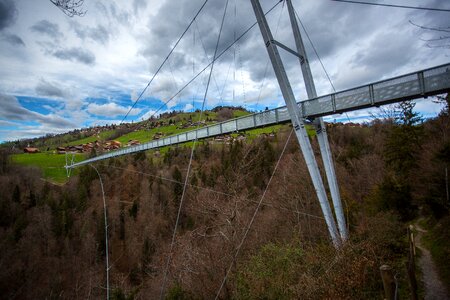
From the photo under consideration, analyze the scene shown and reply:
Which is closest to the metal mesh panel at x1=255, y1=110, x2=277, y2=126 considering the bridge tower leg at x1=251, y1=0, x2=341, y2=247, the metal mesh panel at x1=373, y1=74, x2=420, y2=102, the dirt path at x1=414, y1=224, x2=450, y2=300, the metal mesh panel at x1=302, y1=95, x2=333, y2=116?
the metal mesh panel at x1=302, y1=95, x2=333, y2=116

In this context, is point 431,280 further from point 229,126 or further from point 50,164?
point 50,164

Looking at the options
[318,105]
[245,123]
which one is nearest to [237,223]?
[245,123]

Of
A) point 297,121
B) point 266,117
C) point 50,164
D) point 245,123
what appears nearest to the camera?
point 297,121

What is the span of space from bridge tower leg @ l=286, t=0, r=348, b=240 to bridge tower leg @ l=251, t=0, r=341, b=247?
583mm

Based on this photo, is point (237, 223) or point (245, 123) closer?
point (237, 223)

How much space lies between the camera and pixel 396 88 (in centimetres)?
Answer: 691

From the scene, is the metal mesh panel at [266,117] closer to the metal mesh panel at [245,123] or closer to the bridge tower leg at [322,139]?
the metal mesh panel at [245,123]

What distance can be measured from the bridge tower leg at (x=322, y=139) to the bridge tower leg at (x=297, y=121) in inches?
23.0

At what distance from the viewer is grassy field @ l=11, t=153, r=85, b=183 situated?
58.2m

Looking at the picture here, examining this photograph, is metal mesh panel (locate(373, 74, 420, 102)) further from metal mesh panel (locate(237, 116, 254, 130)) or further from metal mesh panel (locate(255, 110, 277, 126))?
metal mesh panel (locate(237, 116, 254, 130))

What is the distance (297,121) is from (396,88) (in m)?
2.82

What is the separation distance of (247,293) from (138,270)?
34.1 m

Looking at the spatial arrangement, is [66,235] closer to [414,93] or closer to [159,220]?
[159,220]

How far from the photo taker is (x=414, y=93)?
653 centimetres
